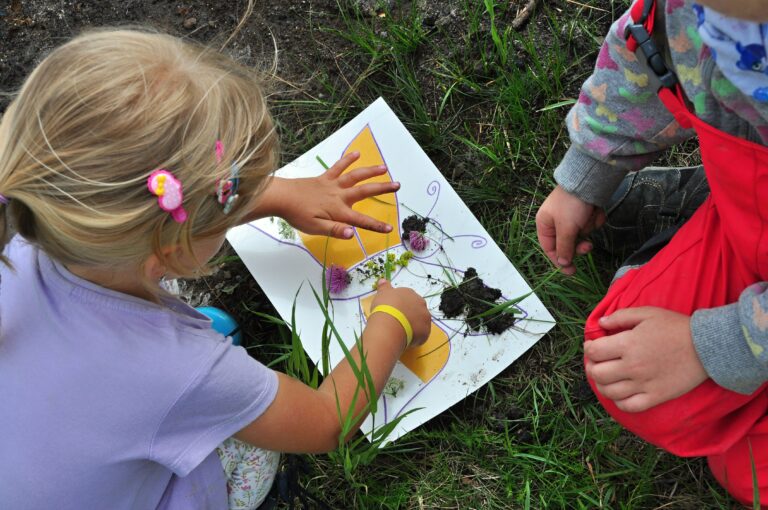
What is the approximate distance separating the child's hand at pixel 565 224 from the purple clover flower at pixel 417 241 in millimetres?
245

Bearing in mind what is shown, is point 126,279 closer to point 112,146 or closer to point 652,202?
point 112,146

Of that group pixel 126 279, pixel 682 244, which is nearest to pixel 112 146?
pixel 126 279

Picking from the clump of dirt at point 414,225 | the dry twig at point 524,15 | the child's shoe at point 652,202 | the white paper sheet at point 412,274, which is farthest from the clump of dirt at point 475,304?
the dry twig at point 524,15

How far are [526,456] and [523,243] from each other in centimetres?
41

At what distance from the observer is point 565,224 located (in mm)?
1312

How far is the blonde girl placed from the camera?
2.96 feet

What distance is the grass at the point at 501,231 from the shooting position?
134cm

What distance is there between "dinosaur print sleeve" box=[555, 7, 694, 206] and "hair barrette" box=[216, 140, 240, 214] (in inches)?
22.2

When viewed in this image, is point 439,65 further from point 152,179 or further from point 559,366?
point 152,179

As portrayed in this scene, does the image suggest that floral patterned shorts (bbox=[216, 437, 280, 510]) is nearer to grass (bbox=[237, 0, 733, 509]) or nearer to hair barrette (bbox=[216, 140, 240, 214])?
grass (bbox=[237, 0, 733, 509])

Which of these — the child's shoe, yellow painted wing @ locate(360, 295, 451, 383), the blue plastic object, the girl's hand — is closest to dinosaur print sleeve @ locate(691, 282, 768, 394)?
the child's shoe

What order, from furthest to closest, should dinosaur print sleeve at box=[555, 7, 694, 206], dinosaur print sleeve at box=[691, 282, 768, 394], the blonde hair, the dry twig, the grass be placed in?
the dry twig, the grass, dinosaur print sleeve at box=[555, 7, 694, 206], dinosaur print sleeve at box=[691, 282, 768, 394], the blonde hair

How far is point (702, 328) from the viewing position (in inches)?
42.1

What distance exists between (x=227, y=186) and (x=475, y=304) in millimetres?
649
